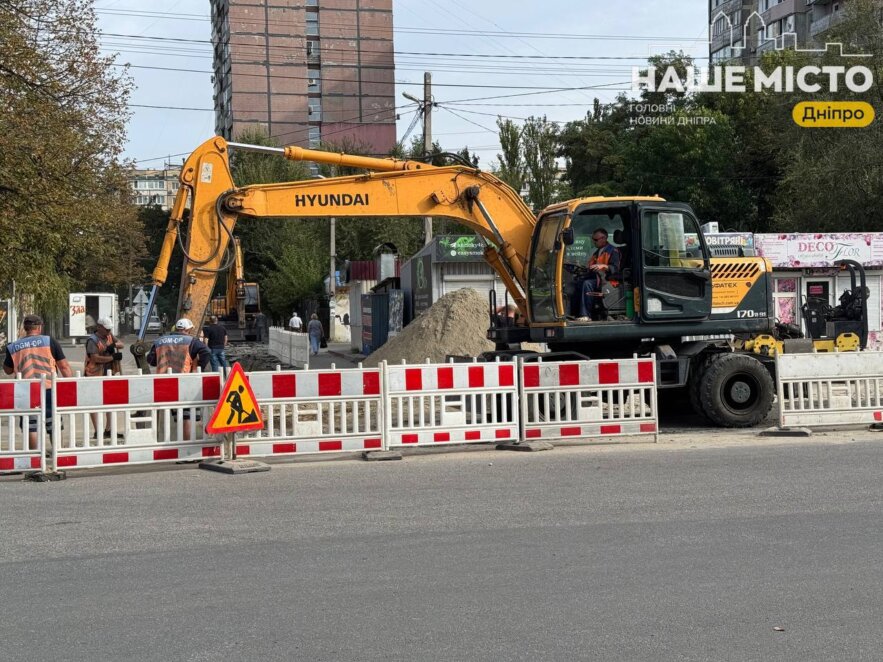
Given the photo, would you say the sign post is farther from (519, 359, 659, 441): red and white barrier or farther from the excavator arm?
(519, 359, 659, 441): red and white barrier

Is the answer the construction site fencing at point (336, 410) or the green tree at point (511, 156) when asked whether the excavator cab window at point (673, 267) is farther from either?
the green tree at point (511, 156)

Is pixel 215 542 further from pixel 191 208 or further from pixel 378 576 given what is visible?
pixel 191 208

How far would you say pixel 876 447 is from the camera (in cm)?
1216

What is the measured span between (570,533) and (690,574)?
4.38 feet

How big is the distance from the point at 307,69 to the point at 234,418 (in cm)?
8894

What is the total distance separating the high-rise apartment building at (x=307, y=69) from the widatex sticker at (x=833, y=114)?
5413 centimetres

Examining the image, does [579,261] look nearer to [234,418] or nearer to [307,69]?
[234,418]

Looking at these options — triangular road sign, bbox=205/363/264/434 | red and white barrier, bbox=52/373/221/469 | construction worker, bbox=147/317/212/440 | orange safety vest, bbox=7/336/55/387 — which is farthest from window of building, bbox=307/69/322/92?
triangular road sign, bbox=205/363/264/434

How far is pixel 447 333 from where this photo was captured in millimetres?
24125

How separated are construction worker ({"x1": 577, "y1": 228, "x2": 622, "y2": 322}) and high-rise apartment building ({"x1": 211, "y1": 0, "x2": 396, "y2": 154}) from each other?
7912 cm

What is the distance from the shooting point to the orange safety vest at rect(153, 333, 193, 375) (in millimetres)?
12859

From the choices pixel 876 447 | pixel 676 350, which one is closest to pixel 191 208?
pixel 676 350

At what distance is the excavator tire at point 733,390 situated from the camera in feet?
48.1

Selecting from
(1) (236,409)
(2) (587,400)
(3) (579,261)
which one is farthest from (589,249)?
(1) (236,409)
